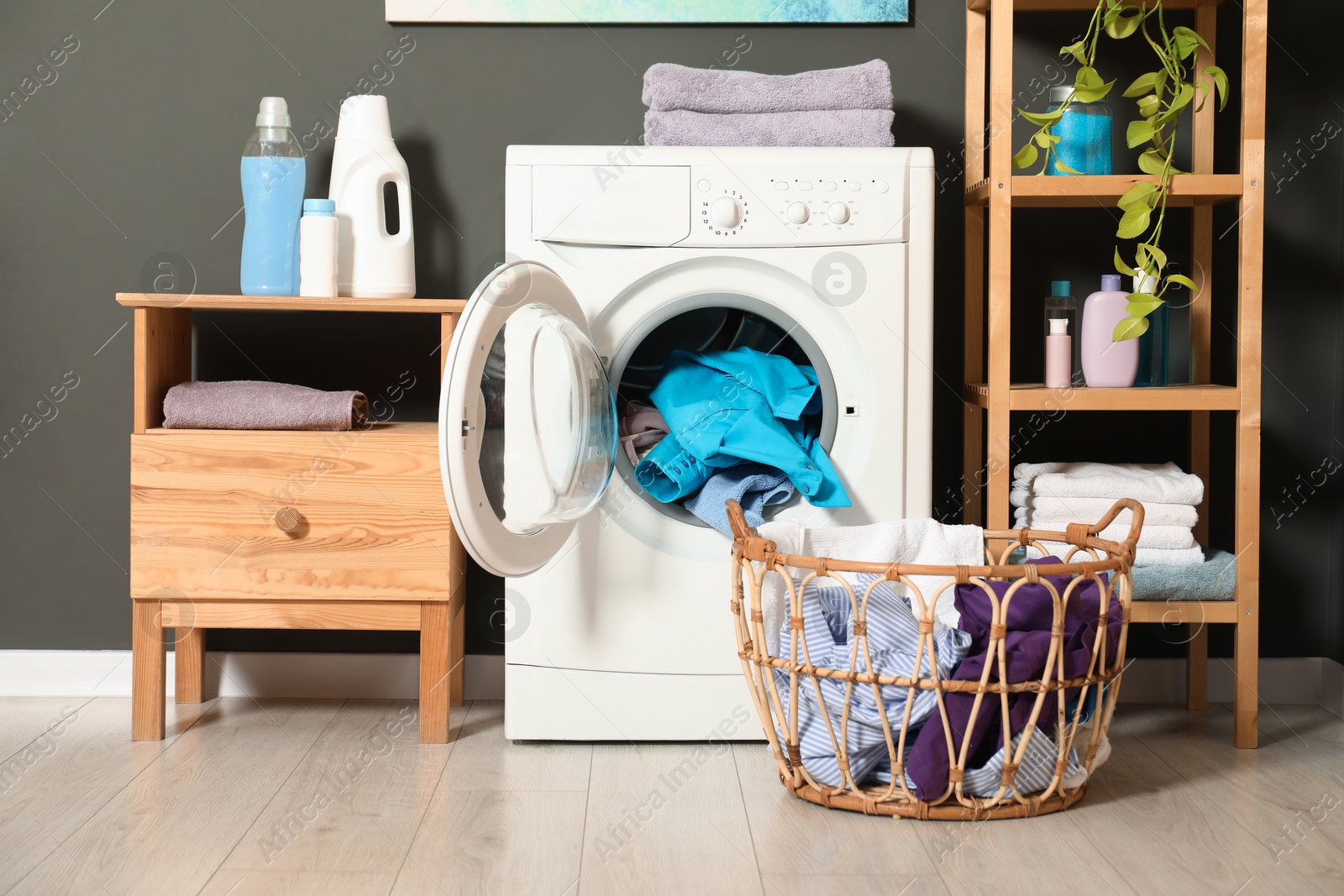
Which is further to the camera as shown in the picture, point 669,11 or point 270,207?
point 669,11

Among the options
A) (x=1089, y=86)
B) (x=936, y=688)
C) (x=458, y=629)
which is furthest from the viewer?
(x=458, y=629)

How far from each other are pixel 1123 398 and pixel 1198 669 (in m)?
0.57

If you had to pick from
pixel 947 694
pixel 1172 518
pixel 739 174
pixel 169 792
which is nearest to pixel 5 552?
pixel 169 792

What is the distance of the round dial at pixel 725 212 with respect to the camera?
159 centimetres

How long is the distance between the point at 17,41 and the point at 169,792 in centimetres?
134

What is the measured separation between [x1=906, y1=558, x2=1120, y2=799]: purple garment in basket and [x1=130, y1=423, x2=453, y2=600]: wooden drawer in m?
0.75

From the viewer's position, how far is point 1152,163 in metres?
1.64

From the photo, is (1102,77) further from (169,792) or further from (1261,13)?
(169,792)

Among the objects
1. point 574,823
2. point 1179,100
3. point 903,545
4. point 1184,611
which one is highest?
point 1179,100

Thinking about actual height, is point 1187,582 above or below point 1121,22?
below

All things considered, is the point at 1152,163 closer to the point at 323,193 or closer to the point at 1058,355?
the point at 1058,355

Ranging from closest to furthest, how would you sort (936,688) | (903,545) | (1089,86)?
(936,688), (903,545), (1089,86)

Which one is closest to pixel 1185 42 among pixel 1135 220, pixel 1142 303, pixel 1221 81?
pixel 1221 81

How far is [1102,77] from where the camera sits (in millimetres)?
1944
